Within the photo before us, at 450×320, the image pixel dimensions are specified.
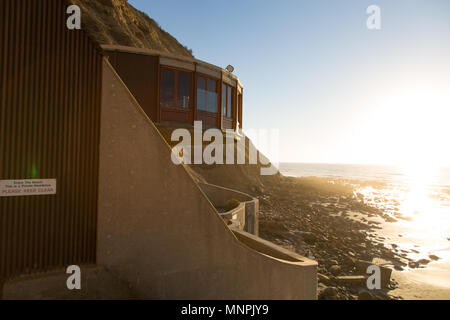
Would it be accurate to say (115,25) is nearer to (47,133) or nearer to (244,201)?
(244,201)

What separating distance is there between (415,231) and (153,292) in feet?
91.5

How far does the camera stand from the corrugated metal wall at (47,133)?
389 centimetres

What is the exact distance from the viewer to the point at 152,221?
15.5ft

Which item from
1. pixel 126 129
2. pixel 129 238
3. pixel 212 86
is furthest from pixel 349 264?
pixel 126 129

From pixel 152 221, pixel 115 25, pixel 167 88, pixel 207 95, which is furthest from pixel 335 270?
pixel 115 25

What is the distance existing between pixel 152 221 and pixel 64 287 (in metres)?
1.76

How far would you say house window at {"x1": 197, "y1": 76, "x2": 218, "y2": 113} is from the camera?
12.4 m

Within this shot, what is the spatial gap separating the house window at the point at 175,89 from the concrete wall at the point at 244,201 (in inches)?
235

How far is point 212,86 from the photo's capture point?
42.6 feet

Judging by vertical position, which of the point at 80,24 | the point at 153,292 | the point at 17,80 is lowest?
the point at 153,292

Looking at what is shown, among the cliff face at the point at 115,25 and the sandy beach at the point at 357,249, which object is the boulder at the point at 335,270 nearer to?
the sandy beach at the point at 357,249

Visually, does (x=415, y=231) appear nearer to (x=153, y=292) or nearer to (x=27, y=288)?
(x=153, y=292)

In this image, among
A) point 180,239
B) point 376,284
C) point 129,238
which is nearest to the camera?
point 129,238

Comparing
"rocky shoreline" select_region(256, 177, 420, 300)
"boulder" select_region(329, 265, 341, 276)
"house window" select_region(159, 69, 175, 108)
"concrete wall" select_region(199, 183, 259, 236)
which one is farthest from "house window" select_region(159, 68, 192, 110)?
"boulder" select_region(329, 265, 341, 276)
